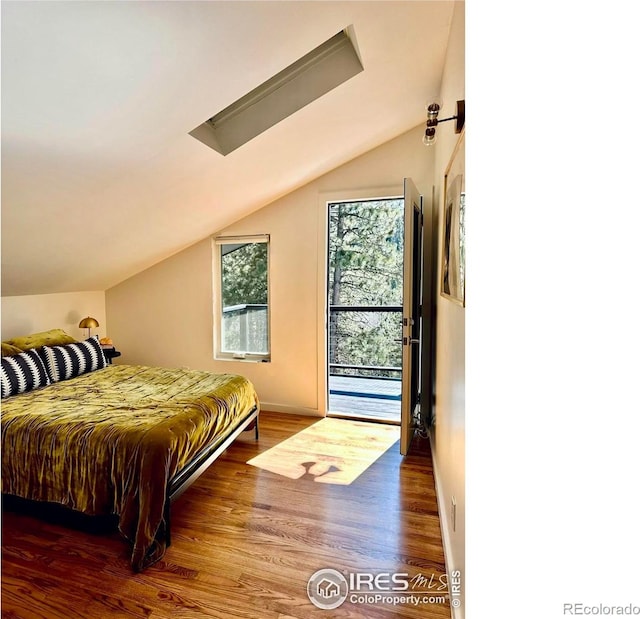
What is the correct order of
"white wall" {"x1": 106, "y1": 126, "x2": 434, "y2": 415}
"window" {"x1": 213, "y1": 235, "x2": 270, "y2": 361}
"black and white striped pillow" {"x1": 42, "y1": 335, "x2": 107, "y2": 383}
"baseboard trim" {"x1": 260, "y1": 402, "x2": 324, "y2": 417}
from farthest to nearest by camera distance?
"window" {"x1": 213, "y1": 235, "x2": 270, "y2": 361} < "baseboard trim" {"x1": 260, "y1": 402, "x2": 324, "y2": 417} < "white wall" {"x1": 106, "y1": 126, "x2": 434, "y2": 415} < "black and white striped pillow" {"x1": 42, "y1": 335, "x2": 107, "y2": 383}

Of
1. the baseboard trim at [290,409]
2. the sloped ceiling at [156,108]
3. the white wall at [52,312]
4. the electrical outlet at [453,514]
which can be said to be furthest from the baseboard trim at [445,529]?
the white wall at [52,312]

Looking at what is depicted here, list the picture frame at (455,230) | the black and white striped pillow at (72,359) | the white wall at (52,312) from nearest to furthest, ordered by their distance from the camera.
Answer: the picture frame at (455,230) → the black and white striped pillow at (72,359) → the white wall at (52,312)

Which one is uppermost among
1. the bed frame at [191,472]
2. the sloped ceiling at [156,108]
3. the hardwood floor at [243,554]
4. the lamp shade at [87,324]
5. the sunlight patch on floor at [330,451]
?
the sloped ceiling at [156,108]

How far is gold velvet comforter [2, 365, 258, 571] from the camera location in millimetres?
1688

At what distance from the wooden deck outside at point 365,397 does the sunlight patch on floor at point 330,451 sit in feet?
0.81

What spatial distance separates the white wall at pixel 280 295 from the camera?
3322mm

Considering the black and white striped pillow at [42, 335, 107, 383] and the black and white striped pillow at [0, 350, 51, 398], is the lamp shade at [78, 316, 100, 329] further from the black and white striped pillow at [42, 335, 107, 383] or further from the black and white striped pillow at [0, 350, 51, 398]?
the black and white striped pillow at [0, 350, 51, 398]

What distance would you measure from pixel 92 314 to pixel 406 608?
412cm

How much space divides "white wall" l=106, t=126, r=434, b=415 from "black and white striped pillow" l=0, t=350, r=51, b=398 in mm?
1434

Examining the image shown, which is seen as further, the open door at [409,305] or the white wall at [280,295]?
the white wall at [280,295]

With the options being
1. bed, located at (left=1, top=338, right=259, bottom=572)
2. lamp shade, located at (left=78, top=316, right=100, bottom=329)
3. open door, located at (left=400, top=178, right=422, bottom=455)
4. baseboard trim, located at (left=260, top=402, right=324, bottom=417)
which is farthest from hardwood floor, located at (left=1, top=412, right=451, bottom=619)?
lamp shade, located at (left=78, top=316, right=100, bottom=329)

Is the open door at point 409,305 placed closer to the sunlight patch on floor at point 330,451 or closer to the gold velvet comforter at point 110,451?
the sunlight patch on floor at point 330,451
